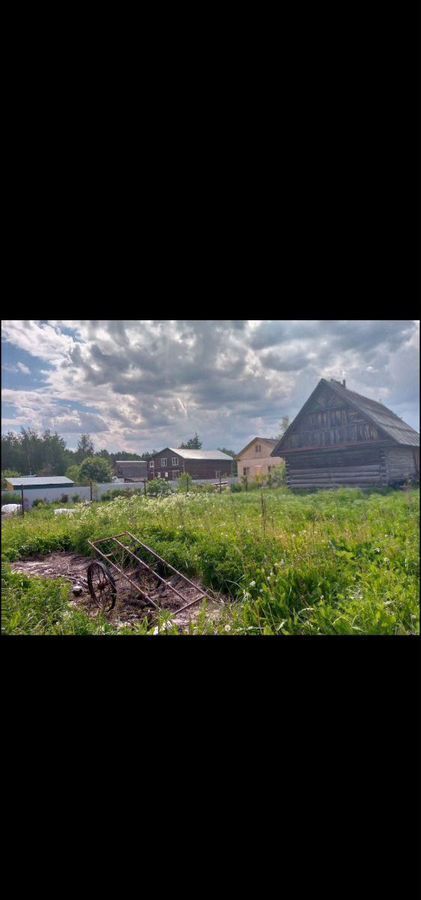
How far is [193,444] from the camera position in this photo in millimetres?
2111

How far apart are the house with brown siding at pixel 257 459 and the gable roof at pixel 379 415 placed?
0.59ft

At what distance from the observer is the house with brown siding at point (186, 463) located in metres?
2.12

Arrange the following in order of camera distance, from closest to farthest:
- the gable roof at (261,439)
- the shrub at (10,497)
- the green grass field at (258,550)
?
the green grass field at (258,550), the shrub at (10,497), the gable roof at (261,439)

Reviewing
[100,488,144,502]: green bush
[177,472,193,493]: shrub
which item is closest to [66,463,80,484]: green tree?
[100,488,144,502]: green bush

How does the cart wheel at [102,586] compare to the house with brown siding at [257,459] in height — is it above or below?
below

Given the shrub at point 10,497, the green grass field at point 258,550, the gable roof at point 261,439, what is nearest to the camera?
the green grass field at point 258,550

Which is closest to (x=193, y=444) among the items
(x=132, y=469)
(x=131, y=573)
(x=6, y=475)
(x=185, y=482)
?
(x=185, y=482)

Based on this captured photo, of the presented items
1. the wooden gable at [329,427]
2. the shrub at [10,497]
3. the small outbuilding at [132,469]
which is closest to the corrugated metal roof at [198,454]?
the small outbuilding at [132,469]

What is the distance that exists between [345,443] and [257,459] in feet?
1.54

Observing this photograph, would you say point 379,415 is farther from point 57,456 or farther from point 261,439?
point 57,456

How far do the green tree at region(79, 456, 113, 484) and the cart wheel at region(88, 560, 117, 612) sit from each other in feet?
1.42

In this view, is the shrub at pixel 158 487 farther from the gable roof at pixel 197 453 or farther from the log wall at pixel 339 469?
the log wall at pixel 339 469

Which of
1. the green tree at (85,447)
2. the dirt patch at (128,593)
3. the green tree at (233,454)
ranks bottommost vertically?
the dirt patch at (128,593)
